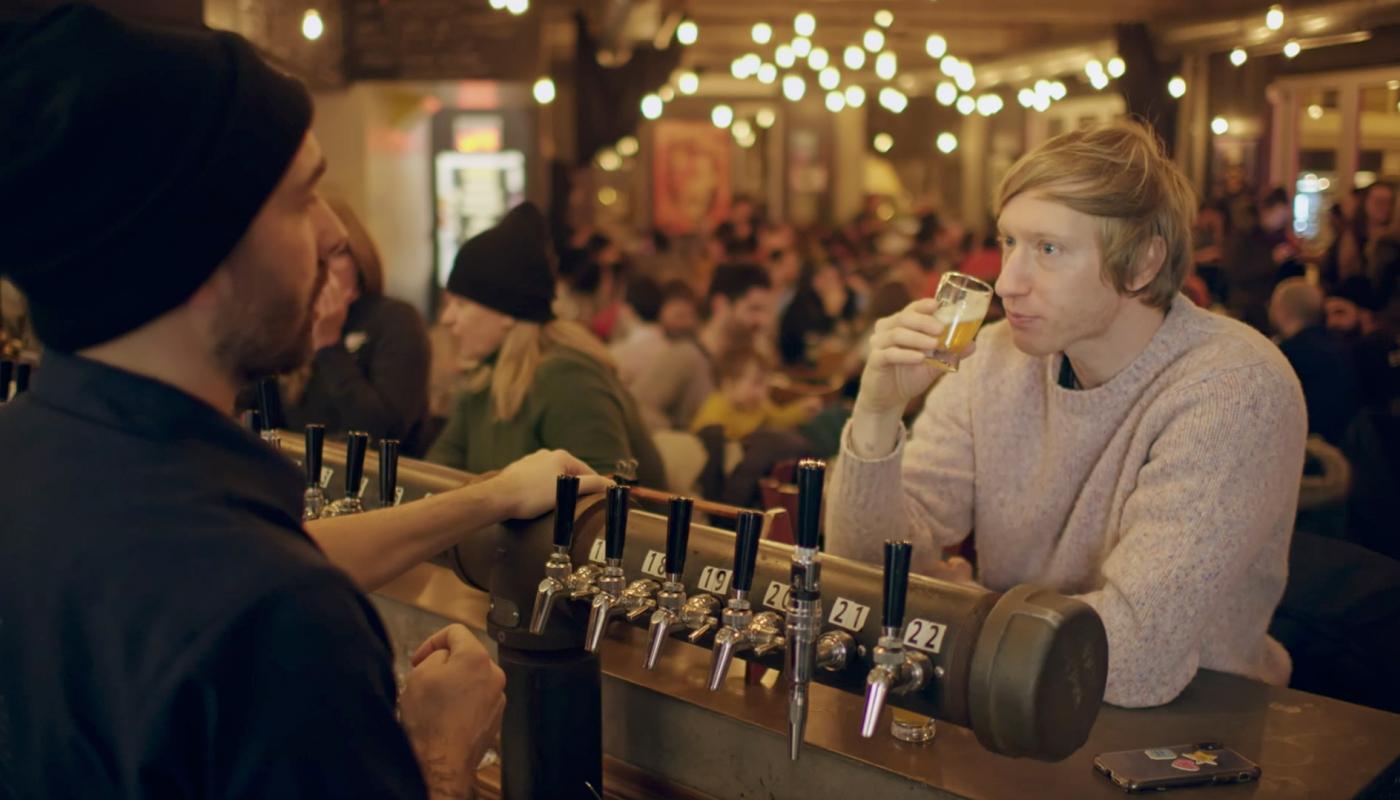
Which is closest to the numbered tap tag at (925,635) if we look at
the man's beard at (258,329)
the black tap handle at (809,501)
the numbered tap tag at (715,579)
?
the black tap handle at (809,501)

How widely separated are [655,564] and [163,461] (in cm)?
63

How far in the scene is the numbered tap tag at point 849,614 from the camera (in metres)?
1.46

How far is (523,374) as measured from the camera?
11.8 feet

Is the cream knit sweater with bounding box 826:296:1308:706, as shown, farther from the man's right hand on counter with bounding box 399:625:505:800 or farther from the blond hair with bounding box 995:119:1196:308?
the man's right hand on counter with bounding box 399:625:505:800

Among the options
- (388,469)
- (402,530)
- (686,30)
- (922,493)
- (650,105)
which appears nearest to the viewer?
(402,530)

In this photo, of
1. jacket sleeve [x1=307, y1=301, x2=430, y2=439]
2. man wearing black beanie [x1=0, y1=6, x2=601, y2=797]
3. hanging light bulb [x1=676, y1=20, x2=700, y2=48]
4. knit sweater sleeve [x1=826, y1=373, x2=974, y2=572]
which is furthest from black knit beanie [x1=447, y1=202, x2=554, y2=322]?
hanging light bulb [x1=676, y1=20, x2=700, y2=48]

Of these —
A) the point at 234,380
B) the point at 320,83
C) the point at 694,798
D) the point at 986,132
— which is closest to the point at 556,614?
the point at 694,798

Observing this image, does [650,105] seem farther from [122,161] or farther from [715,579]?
[122,161]

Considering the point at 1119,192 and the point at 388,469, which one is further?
the point at 1119,192

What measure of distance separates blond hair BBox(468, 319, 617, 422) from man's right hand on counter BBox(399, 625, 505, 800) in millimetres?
2087

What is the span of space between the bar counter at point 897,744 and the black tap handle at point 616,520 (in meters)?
0.32

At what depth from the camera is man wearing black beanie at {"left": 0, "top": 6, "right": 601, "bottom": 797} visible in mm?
1059

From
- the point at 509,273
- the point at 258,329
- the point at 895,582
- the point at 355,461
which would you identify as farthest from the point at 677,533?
the point at 509,273

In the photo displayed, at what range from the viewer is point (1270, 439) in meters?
1.99
